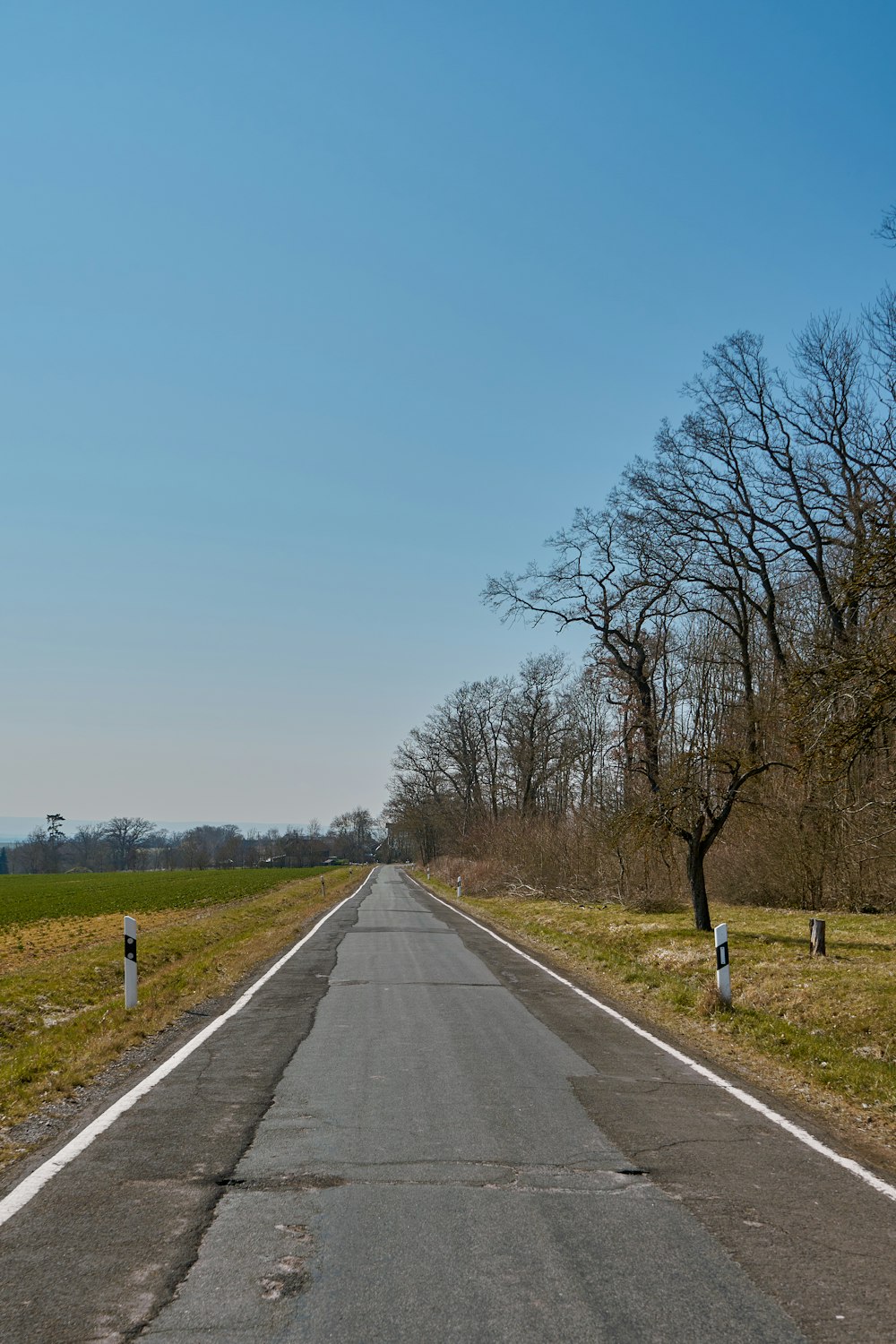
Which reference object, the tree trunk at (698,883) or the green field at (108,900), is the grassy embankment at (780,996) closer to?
the tree trunk at (698,883)

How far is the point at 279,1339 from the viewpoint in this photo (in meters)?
3.63

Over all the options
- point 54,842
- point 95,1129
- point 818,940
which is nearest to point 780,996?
point 818,940

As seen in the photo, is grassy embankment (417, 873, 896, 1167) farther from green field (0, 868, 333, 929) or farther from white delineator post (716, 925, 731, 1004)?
green field (0, 868, 333, 929)

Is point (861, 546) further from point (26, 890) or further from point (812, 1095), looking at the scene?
point (26, 890)

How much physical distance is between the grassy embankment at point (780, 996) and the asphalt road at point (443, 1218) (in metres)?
1.31

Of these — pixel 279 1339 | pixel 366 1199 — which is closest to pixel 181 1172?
pixel 366 1199

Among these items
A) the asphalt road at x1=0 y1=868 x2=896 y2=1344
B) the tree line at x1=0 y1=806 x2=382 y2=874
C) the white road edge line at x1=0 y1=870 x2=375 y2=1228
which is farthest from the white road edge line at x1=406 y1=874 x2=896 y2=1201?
the tree line at x1=0 y1=806 x2=382 y2=874

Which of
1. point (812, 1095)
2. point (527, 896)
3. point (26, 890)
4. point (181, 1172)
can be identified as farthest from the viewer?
point (26, 890)

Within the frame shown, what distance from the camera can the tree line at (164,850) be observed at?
161 m

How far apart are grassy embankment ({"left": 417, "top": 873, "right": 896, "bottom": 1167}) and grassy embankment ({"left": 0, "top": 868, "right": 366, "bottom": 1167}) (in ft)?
19.3

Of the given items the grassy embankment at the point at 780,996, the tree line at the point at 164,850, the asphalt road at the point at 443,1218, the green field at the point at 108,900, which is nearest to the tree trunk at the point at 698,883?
the grassy embankment at the point at 780,996

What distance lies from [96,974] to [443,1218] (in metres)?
14.5

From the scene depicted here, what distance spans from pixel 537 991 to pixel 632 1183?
853 centimetres

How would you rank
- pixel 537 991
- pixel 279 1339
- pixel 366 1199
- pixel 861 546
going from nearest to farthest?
pixel 279 1339
pixel 366 1199
pixel 861 546
pixel 537 991
